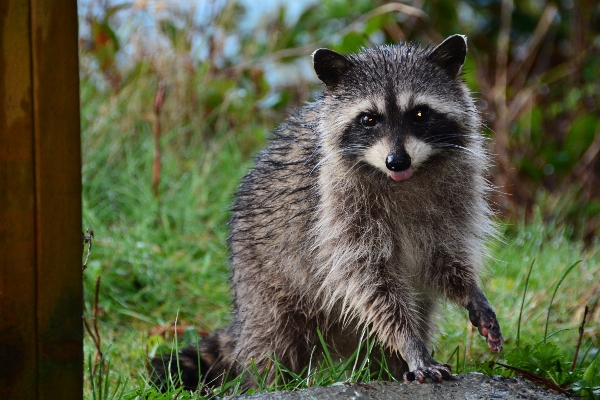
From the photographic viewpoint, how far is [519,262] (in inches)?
191

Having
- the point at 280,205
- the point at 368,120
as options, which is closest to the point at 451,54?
the point at 368,120

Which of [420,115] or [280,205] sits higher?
[420,115]

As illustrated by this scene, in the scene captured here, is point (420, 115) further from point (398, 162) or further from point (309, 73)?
point (309, 73)

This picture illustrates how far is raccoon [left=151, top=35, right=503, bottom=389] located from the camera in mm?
2926

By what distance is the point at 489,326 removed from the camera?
9.43ft

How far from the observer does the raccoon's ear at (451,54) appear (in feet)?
10.1

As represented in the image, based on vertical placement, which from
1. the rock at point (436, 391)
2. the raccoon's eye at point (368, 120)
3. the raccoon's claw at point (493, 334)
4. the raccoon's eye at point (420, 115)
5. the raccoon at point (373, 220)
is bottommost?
the rock at point (436, 391)

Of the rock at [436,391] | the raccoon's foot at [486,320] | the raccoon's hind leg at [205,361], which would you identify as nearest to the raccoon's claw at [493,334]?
the raccoon's foot at [486,320]

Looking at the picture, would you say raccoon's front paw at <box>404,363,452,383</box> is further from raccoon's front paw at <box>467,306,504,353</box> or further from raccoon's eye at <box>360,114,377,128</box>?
raccoon's eye at <box>360,114,377,128</box>

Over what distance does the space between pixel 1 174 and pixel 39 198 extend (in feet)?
0.36

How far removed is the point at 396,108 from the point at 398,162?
257 mm

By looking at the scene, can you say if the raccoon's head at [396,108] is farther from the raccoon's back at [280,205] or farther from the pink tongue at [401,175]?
the raccoon's back at [280,205]

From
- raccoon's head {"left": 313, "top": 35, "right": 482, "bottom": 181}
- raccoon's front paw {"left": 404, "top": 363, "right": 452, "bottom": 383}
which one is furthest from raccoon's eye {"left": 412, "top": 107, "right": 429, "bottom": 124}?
raccoon's front paw {"left": 404, "top": 363, "right": 452, "bottom": 383}

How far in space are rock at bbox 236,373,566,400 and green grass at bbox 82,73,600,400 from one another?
0.71ft
